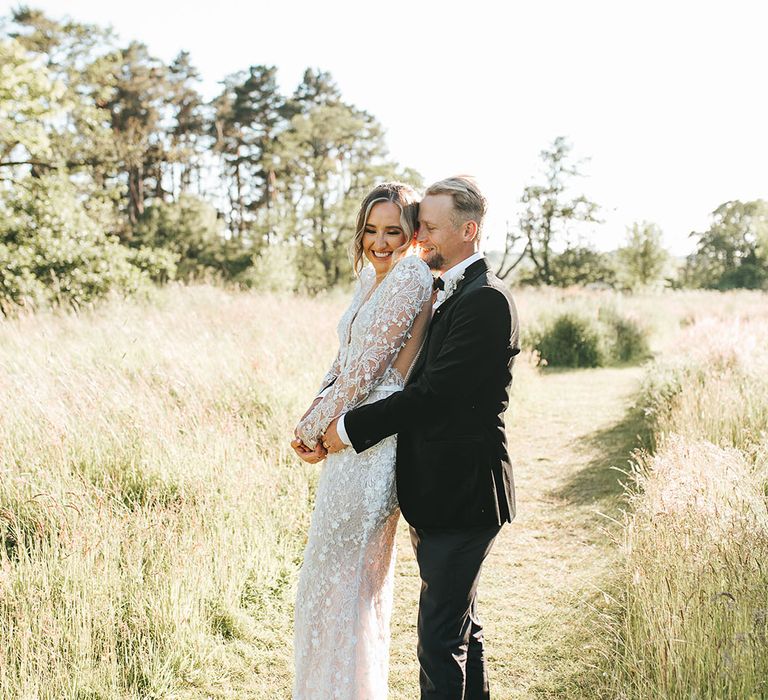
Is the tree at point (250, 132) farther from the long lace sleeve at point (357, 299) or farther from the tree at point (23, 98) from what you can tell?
the long lace sleeve at point (357, 299)

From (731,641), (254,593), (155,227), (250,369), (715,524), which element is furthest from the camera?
(155,227)

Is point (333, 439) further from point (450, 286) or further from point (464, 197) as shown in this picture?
point (464, 197)

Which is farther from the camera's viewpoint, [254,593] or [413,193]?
[254,593]

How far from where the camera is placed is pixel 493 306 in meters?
2.11

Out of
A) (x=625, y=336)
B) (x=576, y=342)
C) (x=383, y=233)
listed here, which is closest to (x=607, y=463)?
(x=383, y=233)

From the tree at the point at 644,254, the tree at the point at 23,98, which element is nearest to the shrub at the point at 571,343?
the tree at the point at 23,98

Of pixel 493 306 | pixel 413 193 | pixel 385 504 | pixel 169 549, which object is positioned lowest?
pixel 169 549

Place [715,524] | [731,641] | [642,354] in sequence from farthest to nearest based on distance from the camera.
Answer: [642,354], [715,524], [731,641]

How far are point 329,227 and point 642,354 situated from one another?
18.4 meters

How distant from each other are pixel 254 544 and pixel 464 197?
280cm

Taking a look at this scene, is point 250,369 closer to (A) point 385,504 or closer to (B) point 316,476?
(B) point 316,476

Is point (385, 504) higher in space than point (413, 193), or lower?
lower

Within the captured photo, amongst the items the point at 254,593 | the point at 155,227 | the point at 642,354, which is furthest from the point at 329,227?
the point at 254,593

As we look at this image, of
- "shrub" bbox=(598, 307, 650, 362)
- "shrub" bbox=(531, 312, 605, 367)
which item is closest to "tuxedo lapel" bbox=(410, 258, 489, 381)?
"shrub" bbox=(531, 312, 605, 367)
